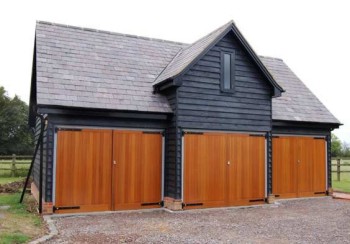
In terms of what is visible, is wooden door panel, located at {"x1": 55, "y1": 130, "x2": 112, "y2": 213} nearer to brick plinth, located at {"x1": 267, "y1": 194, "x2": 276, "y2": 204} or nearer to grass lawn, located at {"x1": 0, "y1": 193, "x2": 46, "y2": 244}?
grass lawn, located at {"x1": 0, "y1": 193, "x2": 46, "y2": 244}

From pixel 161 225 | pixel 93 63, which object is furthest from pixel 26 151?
pixel 161 225

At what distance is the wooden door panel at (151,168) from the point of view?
11.8 meters

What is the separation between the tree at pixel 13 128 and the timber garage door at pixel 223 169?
3937cm

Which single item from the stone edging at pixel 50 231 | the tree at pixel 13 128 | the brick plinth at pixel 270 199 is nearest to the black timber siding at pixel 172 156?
the brick plinth at pixel 270 199

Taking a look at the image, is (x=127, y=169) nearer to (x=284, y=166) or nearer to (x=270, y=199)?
(x=270, y=199)

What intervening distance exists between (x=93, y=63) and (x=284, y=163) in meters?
7.59

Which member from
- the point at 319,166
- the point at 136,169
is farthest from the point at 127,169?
the point at 319,166

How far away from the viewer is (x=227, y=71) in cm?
1261

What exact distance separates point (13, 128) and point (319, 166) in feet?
139

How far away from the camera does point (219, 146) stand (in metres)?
12.3

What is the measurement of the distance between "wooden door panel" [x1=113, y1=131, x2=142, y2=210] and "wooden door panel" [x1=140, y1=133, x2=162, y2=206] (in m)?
0.16

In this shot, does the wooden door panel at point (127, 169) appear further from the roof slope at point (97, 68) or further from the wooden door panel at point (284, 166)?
the wooden door panel at point (284, 166)

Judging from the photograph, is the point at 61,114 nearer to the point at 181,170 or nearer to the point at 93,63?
the point at 93,63

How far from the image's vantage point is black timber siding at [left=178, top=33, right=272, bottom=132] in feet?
39.2
